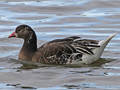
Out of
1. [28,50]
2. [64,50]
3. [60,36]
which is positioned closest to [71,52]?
[64,50]

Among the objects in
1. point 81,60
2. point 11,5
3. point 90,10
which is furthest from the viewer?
point 11,5

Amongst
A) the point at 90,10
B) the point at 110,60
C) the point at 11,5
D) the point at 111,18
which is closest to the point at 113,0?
the point at 90,10

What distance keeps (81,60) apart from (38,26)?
6.67 meters

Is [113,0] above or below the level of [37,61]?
above

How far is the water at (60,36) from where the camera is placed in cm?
951

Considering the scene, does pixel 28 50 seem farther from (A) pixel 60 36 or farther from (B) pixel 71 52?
(A) pixel 60 36

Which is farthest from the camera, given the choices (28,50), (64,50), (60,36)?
(60,36)

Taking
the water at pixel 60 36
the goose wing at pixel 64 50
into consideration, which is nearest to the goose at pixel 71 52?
the goose wing at pixel 64 50

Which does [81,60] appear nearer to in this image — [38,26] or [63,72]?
[63,72]

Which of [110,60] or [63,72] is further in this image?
[110,60]

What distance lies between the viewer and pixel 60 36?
15867 millimetres

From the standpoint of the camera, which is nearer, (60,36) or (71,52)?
(71,52)

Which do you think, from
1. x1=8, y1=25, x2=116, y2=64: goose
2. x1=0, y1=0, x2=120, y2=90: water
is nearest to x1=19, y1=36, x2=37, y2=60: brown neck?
x1=0, y1=0, x2=120, y2=90: water

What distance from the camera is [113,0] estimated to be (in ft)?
77.5
